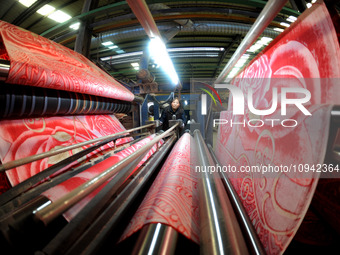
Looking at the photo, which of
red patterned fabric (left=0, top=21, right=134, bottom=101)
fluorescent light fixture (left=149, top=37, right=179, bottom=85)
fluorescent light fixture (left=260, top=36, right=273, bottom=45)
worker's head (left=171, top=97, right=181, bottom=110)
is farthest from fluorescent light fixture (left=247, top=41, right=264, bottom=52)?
red patterned fabric (left=0, top=21, right=134, bottom=101)

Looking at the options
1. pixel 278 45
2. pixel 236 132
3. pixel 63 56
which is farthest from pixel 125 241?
pixel 63 56

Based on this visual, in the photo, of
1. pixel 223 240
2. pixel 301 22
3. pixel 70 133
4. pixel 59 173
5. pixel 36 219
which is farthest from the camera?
pixel 70 133

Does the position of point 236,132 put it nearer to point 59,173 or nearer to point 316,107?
point 316,107

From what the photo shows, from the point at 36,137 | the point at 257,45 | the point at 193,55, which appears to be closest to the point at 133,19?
the point at 193,55

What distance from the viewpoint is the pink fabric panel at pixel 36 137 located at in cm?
60

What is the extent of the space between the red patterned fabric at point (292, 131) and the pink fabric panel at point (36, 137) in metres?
0.91

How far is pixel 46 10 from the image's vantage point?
226cm

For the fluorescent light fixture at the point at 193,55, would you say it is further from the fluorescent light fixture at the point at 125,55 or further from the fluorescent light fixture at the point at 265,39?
the fluorescent light fixture at the point at 265,39

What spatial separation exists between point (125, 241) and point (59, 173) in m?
0.54

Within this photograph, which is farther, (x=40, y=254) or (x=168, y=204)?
(x=168, y=204)

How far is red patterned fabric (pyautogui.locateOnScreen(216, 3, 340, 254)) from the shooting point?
27 cm

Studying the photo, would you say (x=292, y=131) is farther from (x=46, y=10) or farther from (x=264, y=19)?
(x=46, y=10)

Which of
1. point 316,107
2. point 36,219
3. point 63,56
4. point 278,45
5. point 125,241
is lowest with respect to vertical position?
point 125,241

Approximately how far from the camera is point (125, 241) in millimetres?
356
